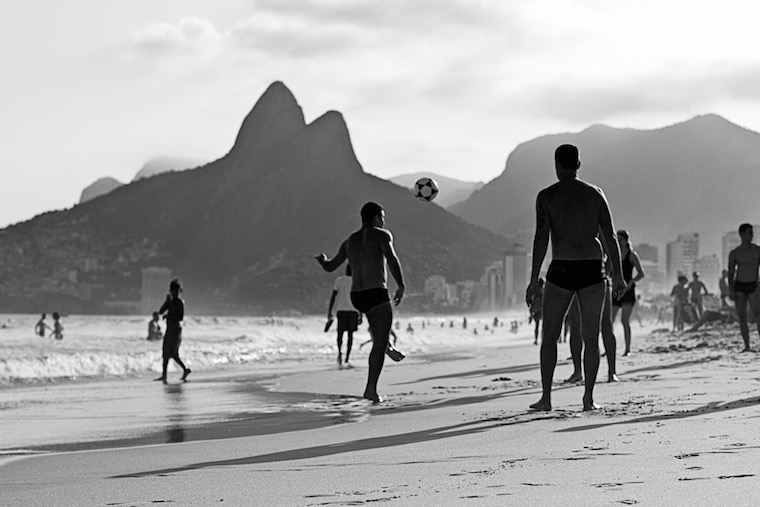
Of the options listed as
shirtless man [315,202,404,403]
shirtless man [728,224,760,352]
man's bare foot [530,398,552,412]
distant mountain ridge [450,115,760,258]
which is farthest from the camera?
distant mountain ridge [450,115,760,258]

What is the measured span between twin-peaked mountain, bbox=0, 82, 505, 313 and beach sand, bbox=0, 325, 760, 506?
140 meters

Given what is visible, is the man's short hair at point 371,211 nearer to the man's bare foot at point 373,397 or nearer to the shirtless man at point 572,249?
the man's bare foot at point 373,397

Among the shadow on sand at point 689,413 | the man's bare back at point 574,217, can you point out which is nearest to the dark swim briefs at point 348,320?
the man's bare back at point 574,217

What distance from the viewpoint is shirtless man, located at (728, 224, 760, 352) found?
12328 millimetres

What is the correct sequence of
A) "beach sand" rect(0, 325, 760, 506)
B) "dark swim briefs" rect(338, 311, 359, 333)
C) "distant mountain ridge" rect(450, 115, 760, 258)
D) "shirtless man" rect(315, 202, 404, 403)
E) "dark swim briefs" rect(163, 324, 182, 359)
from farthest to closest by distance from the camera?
"distant mountain ridge" rect(450, 115, 760, 258), "dark swim briefs" rect(338, 311, 359, 333), "dark swim briefs" rect(163, 324, 182, 359), "shirtless man" rect(315, 202, 404, 403), "beach sand" rect(0, 325, 760, 506)

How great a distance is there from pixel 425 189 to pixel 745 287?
13.7 ft

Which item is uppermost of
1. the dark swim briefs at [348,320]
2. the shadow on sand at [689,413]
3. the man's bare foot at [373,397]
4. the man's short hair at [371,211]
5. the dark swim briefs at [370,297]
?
the man's short hair at [371,211]

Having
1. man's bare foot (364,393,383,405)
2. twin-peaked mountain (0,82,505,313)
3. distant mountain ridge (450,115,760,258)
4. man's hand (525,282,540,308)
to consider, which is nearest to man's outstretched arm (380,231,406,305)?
man's bare foot (364,393,383,405)

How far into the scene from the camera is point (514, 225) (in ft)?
633

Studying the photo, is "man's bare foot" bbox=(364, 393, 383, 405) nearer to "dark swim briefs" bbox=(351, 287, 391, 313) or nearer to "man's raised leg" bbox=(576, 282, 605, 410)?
"dark swim briefs" bbox=(351, 287, 391, 313)

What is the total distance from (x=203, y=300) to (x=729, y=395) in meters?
164

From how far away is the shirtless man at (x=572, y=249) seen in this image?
6.23 metres

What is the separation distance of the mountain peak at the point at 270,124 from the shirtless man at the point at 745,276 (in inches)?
7181

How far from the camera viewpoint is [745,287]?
12477 mm
